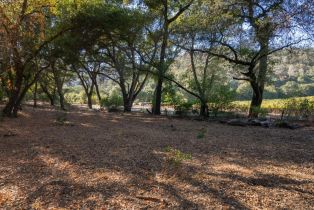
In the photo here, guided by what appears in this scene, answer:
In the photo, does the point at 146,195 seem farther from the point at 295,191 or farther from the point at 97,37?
the point at 97,37

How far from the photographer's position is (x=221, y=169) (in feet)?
16.4

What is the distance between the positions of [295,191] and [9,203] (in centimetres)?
350

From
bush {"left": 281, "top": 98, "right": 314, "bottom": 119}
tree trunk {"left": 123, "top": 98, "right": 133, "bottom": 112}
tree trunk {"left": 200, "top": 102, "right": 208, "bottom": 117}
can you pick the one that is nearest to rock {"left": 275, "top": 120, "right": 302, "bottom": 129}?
bush {"left": 281, "top": 98, "right": 314, "bottom": 119}

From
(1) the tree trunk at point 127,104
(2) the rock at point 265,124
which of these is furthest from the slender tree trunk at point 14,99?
(2) the rock at point 265,124

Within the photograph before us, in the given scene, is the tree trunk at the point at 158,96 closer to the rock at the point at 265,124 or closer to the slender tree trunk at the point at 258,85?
the slender tree trunk at the point at 258,85

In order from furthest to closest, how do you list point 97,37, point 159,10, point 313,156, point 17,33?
point 159,10 < point 97,37 < point 17,33 < point 313,156

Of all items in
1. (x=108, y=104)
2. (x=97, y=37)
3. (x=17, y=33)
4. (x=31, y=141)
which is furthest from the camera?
(x=108, y=104)

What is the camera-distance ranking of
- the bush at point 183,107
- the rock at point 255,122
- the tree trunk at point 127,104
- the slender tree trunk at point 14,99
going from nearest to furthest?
the slender tree trunk at point 14,99 → the rock at point 255,122 → the bush at point 183,107 → the tree trunk at point 127,104

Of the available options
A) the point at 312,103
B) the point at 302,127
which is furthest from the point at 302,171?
the point at 312,103

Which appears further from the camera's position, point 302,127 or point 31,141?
point 302,127

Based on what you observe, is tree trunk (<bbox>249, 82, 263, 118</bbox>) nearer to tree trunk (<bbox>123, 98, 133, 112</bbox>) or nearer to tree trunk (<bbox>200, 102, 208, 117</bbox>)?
tree trunk (<bbox>200, 102, 208, 117</bbox>)

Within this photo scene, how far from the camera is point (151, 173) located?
15.5 feet

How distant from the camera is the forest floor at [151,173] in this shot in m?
3.57

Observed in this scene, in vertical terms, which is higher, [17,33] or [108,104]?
[17,33]
